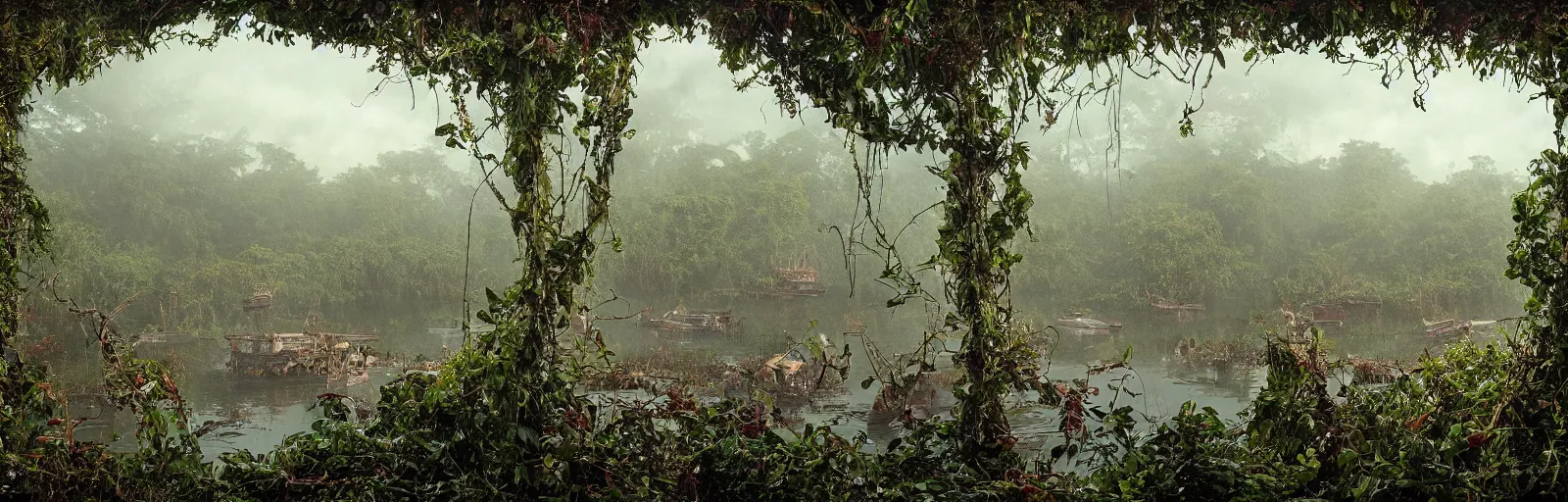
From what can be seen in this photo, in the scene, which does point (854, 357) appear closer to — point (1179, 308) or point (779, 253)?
point (779, 253)

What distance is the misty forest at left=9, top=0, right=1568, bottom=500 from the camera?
96.7 inches

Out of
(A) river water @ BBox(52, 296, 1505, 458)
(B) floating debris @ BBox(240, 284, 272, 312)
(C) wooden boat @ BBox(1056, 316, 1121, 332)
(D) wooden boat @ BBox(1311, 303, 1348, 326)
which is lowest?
(A) river water @ BBox(52, 296, 1505, 458)

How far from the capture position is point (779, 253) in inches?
458

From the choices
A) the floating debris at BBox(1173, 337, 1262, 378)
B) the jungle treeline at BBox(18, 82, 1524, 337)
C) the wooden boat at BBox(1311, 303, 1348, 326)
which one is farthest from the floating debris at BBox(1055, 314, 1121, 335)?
the wooden boat at BBox(1311, 303, 1348, 326)

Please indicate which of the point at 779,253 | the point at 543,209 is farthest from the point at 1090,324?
the point at 543,209

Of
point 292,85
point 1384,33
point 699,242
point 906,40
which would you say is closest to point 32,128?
point 292,85

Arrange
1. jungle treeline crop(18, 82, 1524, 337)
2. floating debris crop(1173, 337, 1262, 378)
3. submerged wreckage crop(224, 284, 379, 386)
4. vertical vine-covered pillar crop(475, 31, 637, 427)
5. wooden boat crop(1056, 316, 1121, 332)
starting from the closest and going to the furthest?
1. vertical vine-covered pillar crop(475, 31, 637, 427)
2. submerged wreckage crop(224, 284, 379, 386)
3. floating debris crop(1173, 337, 1262, 378)
4. jungle treeline crop(18, 82, 1524, 337)
5. wooden boat crop(1056, 316, 1121, 332)

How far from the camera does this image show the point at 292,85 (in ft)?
39.3

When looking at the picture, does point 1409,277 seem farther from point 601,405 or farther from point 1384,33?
point 601,405

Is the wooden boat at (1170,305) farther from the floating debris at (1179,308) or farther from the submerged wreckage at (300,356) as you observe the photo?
the submerged wreckage at (300,356)

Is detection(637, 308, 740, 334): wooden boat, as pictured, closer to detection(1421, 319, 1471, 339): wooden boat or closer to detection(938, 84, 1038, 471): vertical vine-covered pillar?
detection(1421, 319, 1471, 339): wooden boat

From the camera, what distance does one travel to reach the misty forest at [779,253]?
2457mm

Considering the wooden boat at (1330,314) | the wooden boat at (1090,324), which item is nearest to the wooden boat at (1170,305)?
the wooden boat at (1090,324)

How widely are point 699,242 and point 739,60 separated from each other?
8813mm
